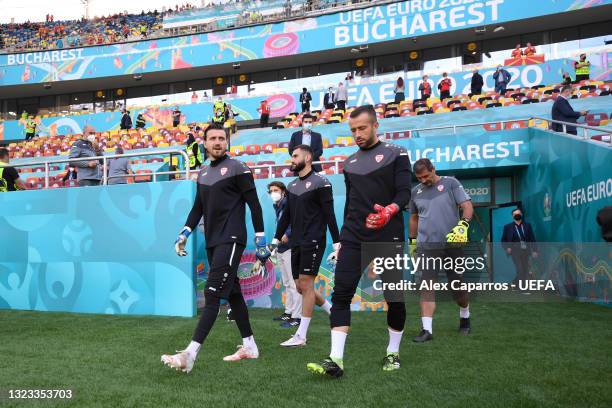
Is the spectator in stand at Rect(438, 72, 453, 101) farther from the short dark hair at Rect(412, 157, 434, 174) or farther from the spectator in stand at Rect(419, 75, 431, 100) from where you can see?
the short dark hair at Rect(412, 157, 434, 174)

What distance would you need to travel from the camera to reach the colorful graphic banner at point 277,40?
25.9 m

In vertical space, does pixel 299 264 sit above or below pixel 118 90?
below

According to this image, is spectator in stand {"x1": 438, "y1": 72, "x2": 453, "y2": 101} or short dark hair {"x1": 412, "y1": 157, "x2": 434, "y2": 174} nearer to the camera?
short dark hair {"x1": 412, "y1": 157, "x2": 434, "y2": 174}

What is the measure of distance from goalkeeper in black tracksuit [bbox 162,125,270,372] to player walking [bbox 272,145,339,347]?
0.86 m

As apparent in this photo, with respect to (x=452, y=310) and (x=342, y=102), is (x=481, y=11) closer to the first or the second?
(x=342, y=102)

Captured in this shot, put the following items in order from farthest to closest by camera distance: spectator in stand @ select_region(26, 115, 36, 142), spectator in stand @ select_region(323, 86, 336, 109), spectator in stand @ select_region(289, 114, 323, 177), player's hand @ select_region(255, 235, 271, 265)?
spectator in stand @ select_region(26, 115, 36, 142), spectator in stand @ select_region(323, 86, 336, 109), spectator in stand @ select_region(289, 114, 323, 177), player's hand @ select_region(255, 235, 271, 265)

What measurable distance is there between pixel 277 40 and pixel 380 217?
2748cm

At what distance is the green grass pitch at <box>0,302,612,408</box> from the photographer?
373 cm

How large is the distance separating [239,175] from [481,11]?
2399 centimetres

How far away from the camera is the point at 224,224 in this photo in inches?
198

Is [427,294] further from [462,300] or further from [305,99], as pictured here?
[305,99]

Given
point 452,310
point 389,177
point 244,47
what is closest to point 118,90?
point 244,47

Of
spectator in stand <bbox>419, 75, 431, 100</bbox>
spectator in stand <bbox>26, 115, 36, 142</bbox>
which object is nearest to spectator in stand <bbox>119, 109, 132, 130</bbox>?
spectator in stand <bbox>26, 115, 36, 142</bbox>

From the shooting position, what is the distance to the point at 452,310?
902 centimetres
